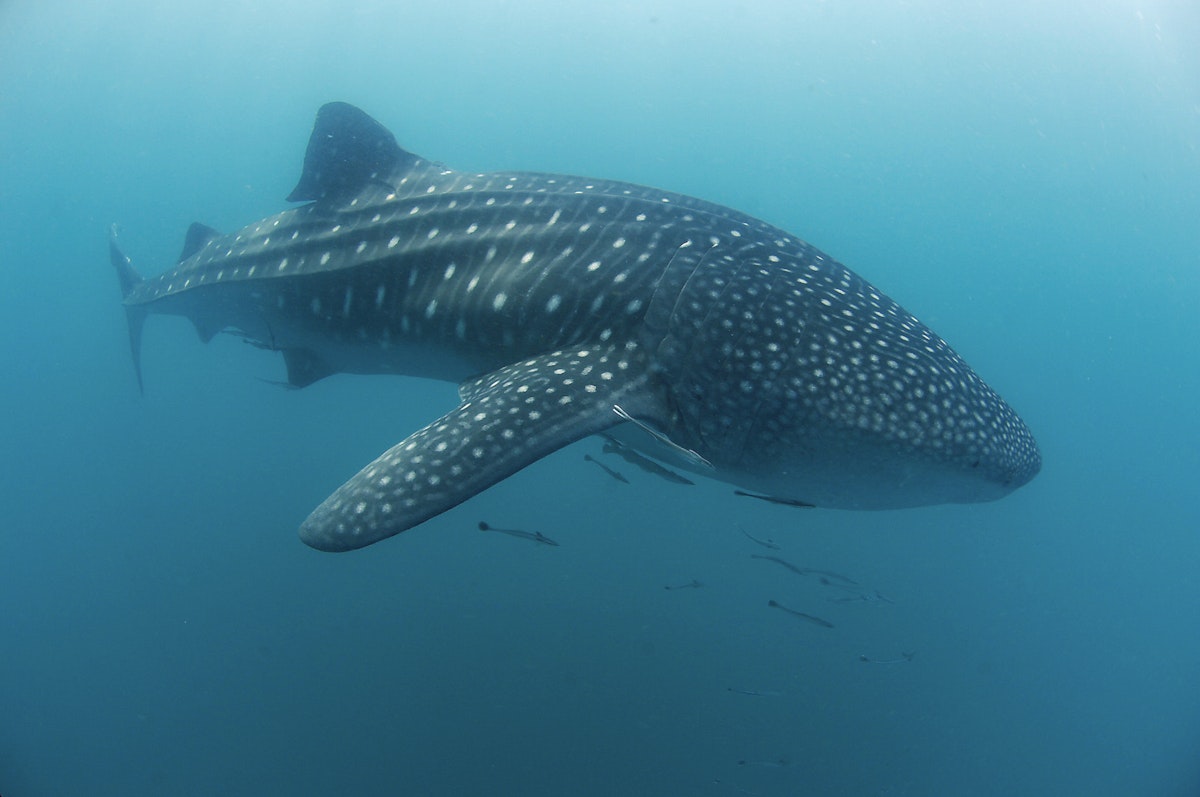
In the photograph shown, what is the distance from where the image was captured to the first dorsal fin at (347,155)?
5.40m

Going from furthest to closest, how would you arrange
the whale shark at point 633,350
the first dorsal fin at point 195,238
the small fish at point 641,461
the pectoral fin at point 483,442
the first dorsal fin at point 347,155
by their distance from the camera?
the first dorsal fin at point 195,238, the first dorsal fin at point 347,155, the small fish at point 641,461, the whale shark at point 633,350, the pectoral fin at point 483,442

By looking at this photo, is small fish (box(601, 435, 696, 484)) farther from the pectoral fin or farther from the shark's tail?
the shark's tail

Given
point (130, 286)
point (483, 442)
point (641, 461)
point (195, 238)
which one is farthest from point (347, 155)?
point (130, 286)

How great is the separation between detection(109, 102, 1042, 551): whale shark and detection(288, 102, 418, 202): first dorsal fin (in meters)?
0.27

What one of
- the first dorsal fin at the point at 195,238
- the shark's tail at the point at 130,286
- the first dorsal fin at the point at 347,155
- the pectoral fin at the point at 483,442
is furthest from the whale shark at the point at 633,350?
the shark's tail at the point at 130,286

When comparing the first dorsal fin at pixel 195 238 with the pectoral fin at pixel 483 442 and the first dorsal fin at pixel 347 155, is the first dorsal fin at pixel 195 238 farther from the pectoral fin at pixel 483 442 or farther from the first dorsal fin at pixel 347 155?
the pectoral fin at pixel 483 442

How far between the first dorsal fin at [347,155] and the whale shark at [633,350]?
275 millimetres

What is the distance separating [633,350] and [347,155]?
3668mm

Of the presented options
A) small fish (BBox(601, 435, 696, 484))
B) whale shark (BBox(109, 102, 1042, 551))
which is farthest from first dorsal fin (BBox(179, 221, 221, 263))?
small fish (BBox(601, 435, 696, 484))

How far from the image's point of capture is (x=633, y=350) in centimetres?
361

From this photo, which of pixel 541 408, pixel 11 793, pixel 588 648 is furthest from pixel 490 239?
pixel 11 793

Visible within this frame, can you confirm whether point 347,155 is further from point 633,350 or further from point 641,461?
point 641,461

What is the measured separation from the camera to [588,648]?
7.42 meters

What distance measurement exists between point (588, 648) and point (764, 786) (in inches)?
97.3
